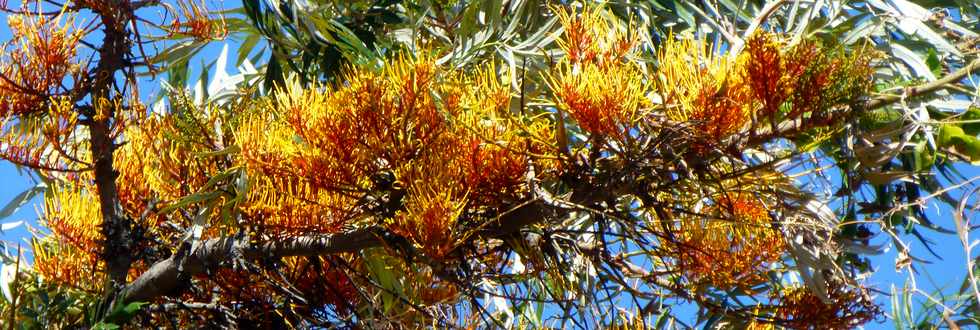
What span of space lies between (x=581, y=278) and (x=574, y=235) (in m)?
0.08

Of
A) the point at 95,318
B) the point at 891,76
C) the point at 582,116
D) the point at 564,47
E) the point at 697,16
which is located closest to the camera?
the point at 582,116

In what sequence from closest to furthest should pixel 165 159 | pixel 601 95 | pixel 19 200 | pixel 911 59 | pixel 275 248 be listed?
pixel 601 95
pixel 275 248
pixel 165 159
pixel 911 59
pixel 19 200

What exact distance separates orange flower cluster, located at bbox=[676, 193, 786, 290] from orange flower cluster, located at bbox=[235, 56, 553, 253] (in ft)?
1.04

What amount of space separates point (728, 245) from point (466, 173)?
50 centimetres

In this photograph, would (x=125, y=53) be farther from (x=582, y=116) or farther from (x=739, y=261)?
(x=739, y=261)

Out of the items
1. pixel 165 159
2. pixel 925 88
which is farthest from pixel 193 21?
pixel 925 88

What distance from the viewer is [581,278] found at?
68.2 inches

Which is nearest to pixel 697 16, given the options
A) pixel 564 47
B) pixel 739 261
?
pixel 739 261

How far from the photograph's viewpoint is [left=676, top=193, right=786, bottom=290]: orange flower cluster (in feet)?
5.30

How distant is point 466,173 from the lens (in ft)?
4.60

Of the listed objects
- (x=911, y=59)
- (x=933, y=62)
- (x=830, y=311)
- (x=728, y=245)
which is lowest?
(x=830, y=311)

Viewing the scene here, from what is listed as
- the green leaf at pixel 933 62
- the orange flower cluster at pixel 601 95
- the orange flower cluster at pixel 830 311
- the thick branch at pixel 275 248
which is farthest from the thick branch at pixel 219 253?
the green leaf at pixel 933 62

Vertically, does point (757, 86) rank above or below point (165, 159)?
below

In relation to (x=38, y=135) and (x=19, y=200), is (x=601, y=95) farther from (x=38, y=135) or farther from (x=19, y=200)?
(x=19, y=200)
